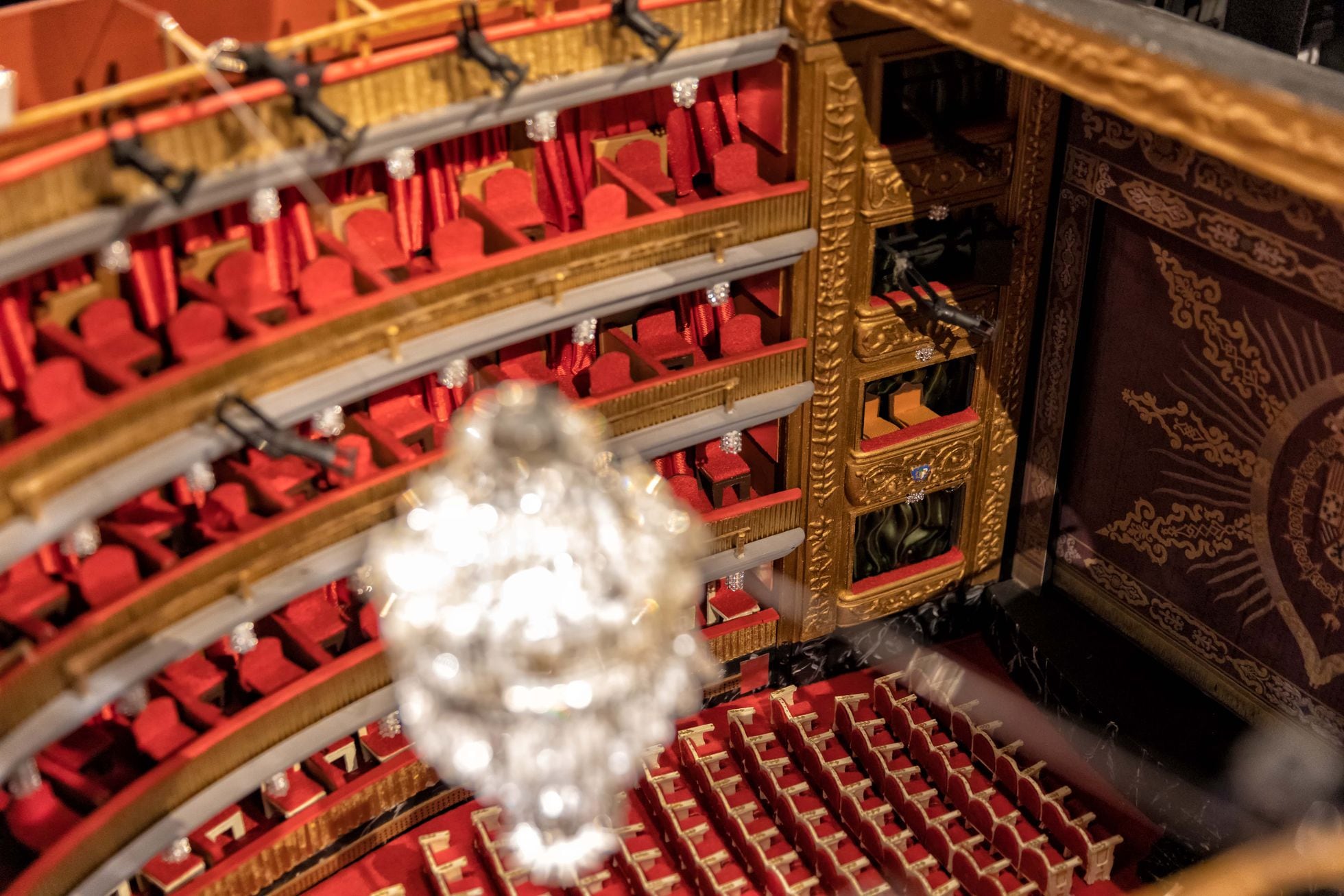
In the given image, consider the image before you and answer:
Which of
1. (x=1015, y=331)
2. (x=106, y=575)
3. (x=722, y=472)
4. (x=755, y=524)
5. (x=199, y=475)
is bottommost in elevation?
(x=755, y=524)

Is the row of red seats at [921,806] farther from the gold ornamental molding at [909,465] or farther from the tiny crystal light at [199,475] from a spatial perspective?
the tiny crystal light at [199,475]

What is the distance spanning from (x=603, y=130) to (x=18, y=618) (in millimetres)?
6376

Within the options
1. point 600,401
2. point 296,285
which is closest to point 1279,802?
point 600,401

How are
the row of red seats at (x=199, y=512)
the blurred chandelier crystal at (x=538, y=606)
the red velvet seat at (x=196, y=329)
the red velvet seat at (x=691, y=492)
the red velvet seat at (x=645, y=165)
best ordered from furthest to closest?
Result: 1. the red velvet seat at (x=691, y=492)
2. the red velvet seat at (x=645, y=165)
3. the row of red seats at (x=199, y=512)
4. the red velvet seat at (x=196, y=329)
5. the blurred chandelier crystal at (x=538, y=606)

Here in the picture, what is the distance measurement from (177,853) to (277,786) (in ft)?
3.34

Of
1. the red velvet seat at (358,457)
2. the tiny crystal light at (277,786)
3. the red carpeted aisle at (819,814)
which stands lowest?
the red carpeted aisle at (819,814)

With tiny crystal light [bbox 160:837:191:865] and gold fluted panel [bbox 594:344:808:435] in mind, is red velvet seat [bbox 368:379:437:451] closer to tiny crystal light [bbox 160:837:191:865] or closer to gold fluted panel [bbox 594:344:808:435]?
gold fluted panel [bbox 594:344:808:435]

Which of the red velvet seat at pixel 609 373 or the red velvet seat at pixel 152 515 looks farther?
the red velvet seat at pixel 609 373

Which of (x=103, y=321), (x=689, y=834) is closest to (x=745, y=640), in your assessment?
(x=689, y=834)

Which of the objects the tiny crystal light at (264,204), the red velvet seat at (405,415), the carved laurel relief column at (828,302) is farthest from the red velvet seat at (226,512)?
the carved laurel relief column at (828,302)

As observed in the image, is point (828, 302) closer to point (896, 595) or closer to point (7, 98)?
point (896, 595)

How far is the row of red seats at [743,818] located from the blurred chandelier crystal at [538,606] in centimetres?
514

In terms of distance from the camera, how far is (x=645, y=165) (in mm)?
13445

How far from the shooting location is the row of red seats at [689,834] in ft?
44.7
